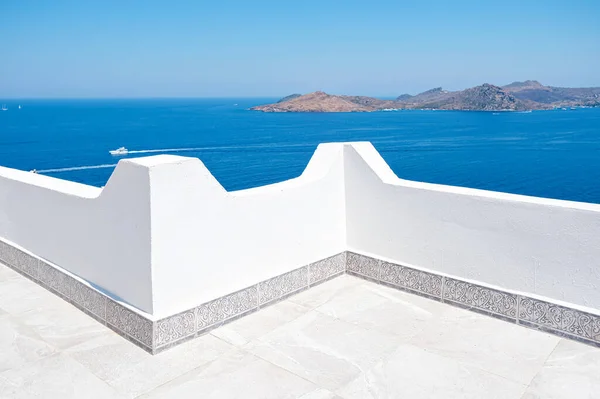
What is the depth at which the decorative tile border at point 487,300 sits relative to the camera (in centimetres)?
340

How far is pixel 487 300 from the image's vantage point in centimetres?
383

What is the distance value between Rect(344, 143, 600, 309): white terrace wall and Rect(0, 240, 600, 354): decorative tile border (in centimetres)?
9

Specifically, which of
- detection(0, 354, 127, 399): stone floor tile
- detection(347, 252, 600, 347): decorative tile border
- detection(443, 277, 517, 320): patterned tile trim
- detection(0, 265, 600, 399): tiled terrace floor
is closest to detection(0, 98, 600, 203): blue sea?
detection(347, 252, 600, 347): decorative tile border

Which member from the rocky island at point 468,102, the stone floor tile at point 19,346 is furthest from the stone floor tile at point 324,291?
the rocky island at point 468,102

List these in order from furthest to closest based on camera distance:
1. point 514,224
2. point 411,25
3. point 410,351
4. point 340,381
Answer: point 411,25 < point 514,224 < point 410,351 < point 340,381

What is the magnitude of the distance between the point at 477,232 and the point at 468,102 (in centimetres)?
12329

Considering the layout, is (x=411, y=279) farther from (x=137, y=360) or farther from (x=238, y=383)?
(x=137, y=360)

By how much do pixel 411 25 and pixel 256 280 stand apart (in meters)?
87.5

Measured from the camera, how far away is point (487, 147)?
53.7 meters

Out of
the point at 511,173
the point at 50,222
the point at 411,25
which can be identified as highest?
the point at 411,25

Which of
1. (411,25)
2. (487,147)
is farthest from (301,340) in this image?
(411,25)

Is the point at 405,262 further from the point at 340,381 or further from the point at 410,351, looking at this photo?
the point at 340,381

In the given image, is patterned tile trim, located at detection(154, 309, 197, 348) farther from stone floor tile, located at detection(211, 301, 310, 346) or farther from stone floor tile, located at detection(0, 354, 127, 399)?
stone floor tile, located at detection(0, 354, 127, 399)

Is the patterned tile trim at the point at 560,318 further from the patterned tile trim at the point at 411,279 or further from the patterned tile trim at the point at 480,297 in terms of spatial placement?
the patterned tile trim at the point at 411,279
